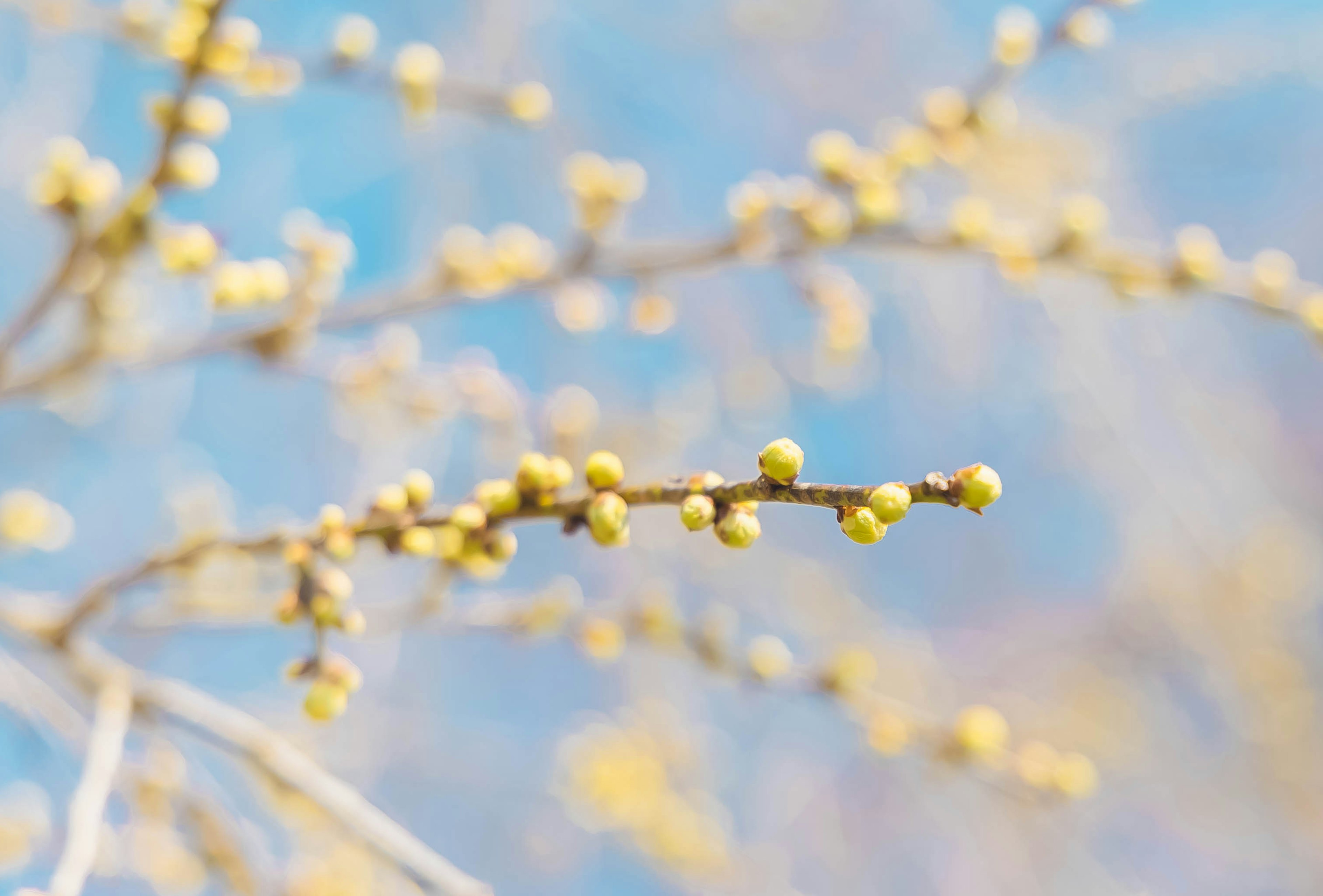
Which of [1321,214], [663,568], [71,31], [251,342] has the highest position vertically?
[1321,214]

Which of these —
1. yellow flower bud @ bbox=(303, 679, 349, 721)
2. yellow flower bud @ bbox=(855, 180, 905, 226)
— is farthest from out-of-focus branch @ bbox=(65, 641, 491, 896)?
yellow flower bud @ bbox=(855, 180, 905, 226)

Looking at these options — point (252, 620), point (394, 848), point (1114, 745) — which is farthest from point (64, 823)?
point (1114, 745)

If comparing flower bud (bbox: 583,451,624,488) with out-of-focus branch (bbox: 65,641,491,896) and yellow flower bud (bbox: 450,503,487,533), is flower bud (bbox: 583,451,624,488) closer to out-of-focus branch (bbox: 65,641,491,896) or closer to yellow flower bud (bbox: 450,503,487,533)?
yellow flower bud (bbox: 450,503,487,533)

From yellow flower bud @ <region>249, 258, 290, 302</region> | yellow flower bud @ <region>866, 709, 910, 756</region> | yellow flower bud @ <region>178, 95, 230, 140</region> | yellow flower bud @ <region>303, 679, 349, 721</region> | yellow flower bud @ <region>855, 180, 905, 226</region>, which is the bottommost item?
yellow flower bud @ <region>303, 679, 349, 721</region>

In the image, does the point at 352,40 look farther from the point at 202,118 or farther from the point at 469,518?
the point at 469,518

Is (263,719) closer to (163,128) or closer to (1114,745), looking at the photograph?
(163,128)
